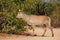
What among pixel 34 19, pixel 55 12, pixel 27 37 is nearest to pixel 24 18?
pixel 34 19

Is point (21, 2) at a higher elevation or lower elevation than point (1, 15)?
higher

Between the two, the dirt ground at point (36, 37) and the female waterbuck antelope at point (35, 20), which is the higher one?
the female waterbuck antelope at point (35, 20)

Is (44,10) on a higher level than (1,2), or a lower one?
lower

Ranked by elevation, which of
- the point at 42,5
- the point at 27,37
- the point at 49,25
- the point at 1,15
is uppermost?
the point at 42,5

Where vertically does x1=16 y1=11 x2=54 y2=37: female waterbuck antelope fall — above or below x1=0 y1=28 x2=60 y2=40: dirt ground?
above

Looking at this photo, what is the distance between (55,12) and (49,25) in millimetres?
163

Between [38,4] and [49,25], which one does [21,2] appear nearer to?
[38,4]

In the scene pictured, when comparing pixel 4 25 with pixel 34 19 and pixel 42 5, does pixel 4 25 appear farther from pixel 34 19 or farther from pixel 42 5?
pixel 42 5

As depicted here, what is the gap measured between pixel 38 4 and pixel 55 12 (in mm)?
214

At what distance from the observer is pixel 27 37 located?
1585mm

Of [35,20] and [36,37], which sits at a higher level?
[35,20]

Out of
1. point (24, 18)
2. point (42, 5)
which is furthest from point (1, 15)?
point (42, 5)

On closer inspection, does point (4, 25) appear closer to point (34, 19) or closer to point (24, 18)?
point (24, 18)

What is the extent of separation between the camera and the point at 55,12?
5.26 feet
